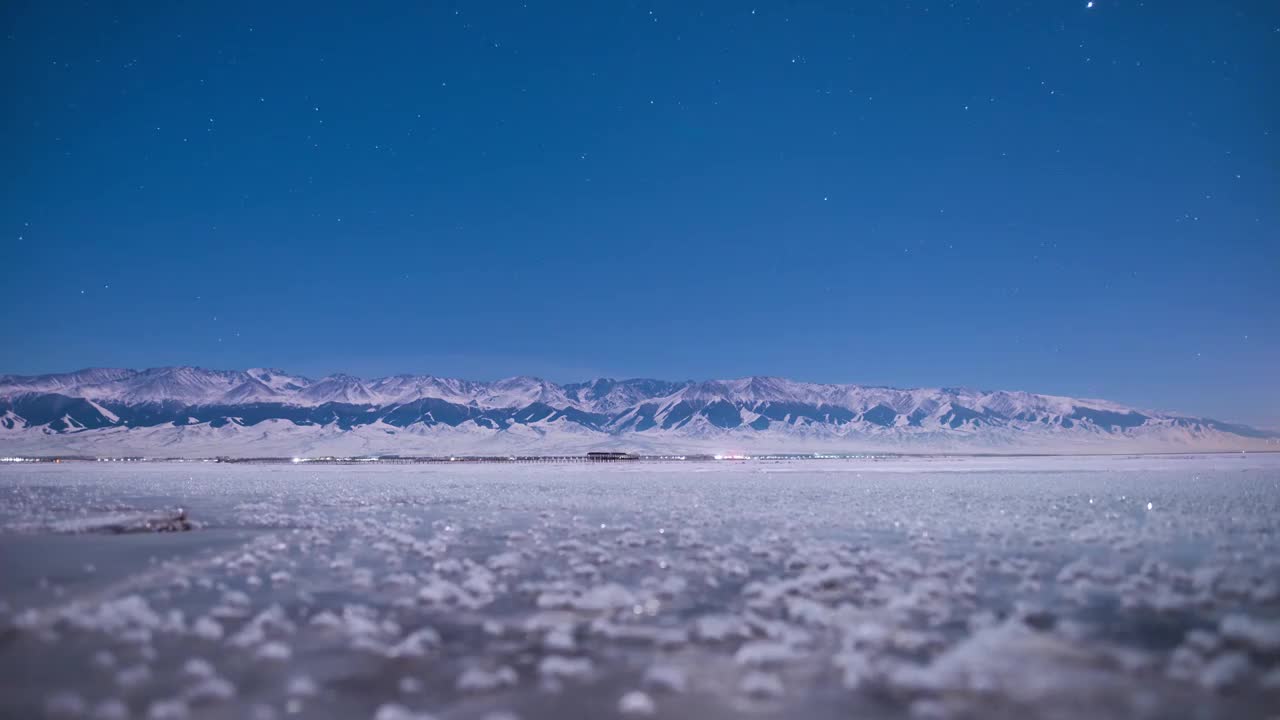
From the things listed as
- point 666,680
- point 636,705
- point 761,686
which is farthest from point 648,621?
point 636,705

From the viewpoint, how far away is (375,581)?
10383mm

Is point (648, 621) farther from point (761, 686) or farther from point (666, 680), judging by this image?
point (761, 686)

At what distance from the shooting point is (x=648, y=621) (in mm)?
7992

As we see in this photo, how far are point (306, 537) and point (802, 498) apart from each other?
16024mm

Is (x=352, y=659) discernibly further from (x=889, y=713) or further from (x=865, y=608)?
(x=865, y=608)

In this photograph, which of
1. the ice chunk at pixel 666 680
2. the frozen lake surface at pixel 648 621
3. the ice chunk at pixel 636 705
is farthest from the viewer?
the ice chunk at pixel 666 680

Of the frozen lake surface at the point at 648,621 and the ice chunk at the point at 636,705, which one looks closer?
the ice chunk at the point at 636,705

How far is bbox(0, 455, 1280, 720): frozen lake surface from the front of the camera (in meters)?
5.54

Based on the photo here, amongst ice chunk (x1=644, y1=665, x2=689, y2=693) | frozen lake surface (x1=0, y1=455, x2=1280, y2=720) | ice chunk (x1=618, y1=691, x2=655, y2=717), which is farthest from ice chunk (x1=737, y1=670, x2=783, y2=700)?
ice chunk (x1=618, y1=691, x2=655, y2=717)

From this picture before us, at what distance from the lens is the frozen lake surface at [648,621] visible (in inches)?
218

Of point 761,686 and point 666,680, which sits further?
point 666,680

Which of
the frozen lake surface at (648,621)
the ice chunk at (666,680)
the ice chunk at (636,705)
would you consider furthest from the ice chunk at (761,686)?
the ice chunk at (636,705)

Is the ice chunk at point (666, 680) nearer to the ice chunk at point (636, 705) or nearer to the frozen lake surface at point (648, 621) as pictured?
the frozen lake surface at point (648, 621)

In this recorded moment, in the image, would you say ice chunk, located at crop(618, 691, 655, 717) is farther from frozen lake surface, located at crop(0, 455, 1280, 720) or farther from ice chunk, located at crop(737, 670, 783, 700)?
ice chunk, located at crop(737, 670, 783, 700)
